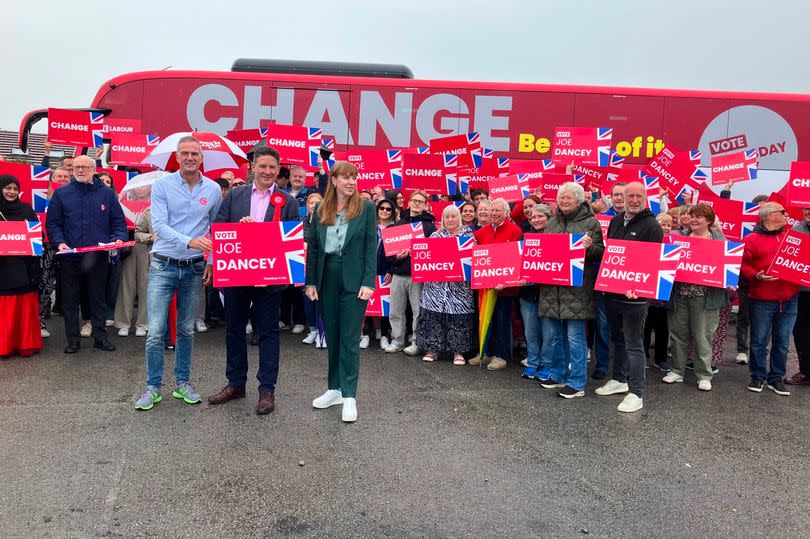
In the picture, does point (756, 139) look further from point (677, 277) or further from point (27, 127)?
point (27, 127)

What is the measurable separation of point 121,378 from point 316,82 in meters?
7.65

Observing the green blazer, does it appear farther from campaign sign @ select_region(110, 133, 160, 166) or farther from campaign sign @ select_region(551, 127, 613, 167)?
campaign sign @ select_region(110, 133, 160, 166)

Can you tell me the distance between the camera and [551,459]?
4.12m

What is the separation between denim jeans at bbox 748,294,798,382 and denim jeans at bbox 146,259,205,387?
5622 millimetres

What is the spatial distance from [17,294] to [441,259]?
15.3 feet

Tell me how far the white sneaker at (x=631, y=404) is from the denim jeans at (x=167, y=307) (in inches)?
151

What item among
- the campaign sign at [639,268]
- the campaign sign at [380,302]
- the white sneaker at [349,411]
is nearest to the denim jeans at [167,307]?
the white sneaker at [349,411]

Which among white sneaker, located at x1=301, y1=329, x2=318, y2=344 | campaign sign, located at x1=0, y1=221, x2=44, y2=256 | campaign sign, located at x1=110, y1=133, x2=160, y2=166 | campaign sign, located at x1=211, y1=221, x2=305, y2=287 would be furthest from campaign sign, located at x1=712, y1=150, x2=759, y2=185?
campaign sign, located at x1=0, y1=221, x2=44, y2=256

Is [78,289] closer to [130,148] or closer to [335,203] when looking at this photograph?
[335,203]

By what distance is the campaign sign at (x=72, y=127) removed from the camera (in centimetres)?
927

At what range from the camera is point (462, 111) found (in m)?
11.6

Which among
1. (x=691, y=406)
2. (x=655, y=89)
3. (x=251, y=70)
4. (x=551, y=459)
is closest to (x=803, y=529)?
(x=551, y=459)

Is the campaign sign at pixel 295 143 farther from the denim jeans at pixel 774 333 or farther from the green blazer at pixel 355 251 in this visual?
the denim jeans at pixel 774 333

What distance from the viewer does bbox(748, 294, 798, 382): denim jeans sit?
6047 millimetres
